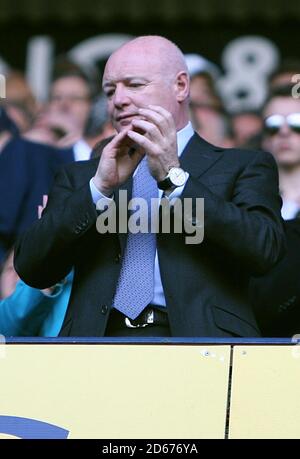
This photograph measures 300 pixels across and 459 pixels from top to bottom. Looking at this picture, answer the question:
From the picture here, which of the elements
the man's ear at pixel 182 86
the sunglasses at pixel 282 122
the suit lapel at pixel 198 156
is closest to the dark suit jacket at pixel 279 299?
the suit lapel at pixel 198 156

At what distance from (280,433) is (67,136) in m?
3.64

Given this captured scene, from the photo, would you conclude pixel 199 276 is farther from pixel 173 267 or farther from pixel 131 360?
pixel 131 360

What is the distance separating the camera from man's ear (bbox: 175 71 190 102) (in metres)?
4.80

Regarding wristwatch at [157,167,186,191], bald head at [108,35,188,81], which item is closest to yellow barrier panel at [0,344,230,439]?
wristwatch at [157,167,186,191]

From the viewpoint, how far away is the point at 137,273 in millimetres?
4586

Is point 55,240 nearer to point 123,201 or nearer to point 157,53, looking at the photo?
point 123,201

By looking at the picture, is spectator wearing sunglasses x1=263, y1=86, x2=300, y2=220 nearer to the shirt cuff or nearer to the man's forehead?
the man's forehead

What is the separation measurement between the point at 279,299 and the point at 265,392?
122cm

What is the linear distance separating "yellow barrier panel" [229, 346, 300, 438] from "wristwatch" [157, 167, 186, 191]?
0.66 m

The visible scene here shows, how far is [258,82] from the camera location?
8.49 metres

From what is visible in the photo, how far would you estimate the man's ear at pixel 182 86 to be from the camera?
4.80 meters

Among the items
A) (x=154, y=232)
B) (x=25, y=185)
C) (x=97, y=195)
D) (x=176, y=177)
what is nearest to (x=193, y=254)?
(x=154, y=232)

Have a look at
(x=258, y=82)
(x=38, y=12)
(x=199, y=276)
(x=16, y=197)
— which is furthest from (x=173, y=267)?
(x=38, y=12)

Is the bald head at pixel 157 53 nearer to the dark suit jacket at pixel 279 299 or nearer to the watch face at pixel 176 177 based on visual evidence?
the watch face at pixel 176 177
